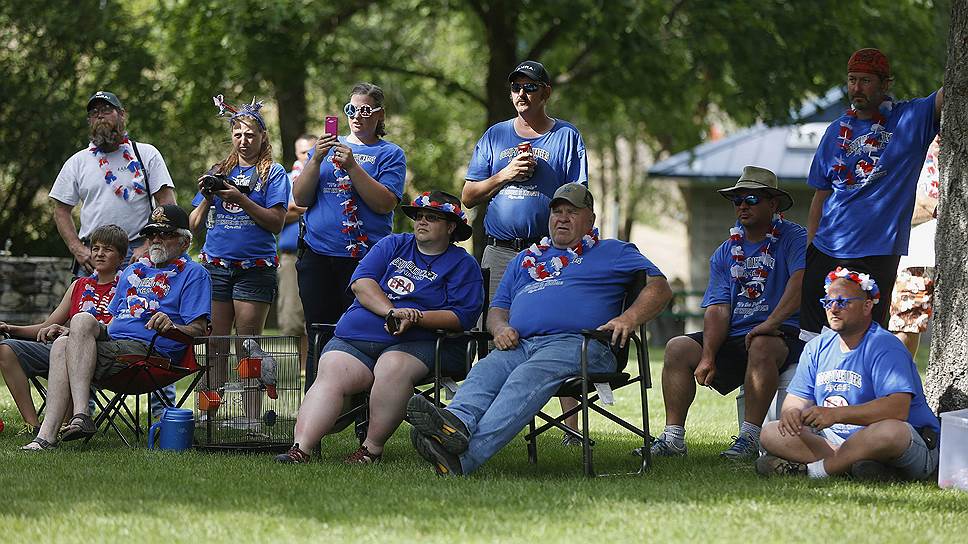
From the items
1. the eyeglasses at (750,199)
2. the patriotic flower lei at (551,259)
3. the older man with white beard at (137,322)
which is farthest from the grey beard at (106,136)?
the eyeglasses at (750,199)

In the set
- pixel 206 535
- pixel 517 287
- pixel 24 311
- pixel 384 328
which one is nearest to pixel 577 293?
pixel 517 287

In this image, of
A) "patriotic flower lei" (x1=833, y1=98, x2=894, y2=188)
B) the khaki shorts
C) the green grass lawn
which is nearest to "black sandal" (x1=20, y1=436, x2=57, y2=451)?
the green grass lawn

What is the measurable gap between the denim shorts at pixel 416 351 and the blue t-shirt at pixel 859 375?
1.59 metres

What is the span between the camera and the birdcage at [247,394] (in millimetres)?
6688

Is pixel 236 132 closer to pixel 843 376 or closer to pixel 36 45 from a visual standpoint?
pixel 843 376

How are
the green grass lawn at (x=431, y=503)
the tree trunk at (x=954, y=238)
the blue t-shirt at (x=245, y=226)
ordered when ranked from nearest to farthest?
the green grass lawn at (x=431, y=503), the tree trunk at (x=954, y=238), the blue t-shirt at (x=245, y=226)

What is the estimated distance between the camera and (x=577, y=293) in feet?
20.2

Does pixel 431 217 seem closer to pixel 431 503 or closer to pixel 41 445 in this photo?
pixel 431 503

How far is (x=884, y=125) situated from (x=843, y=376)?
1354 mm

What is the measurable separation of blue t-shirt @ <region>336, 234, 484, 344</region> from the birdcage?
17.9 inches

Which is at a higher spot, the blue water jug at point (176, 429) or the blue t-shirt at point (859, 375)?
the blue t-shirt at point (859, 375)

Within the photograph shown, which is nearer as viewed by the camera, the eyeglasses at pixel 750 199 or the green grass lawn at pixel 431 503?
the green grass lawn at pixel 431 503

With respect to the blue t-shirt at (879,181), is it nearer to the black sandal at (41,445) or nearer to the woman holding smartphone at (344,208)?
the woman holding smartphone at (344,208)

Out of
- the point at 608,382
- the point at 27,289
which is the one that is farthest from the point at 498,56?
the point at 608,382
